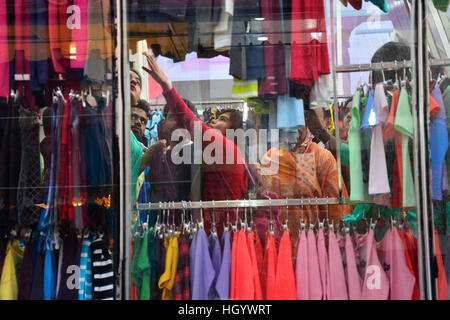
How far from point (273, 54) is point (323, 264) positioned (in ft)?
3.91

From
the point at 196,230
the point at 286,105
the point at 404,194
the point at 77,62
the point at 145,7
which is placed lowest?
the point at 196,230

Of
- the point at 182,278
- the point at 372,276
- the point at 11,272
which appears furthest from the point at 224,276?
the point at 11,272

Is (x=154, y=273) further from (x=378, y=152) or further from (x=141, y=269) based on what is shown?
(x=378, y=152)

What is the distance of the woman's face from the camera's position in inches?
103

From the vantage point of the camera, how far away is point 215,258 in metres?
2.43

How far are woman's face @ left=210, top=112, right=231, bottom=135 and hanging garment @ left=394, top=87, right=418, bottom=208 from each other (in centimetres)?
94

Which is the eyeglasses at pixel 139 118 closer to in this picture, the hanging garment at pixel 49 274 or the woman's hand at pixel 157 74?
the woman's hand at pixel 157 74

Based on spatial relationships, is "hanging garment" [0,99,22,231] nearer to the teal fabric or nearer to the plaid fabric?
the teal fabric

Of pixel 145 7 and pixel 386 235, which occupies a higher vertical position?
pixel 145 7

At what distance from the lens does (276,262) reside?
2395 millimetres

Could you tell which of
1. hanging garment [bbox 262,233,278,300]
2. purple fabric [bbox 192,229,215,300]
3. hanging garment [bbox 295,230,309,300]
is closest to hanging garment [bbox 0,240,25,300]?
purple fabric [bbox 192,229,215,300]

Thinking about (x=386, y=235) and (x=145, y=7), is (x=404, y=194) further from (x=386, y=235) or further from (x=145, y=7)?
(x=145, y=7)
